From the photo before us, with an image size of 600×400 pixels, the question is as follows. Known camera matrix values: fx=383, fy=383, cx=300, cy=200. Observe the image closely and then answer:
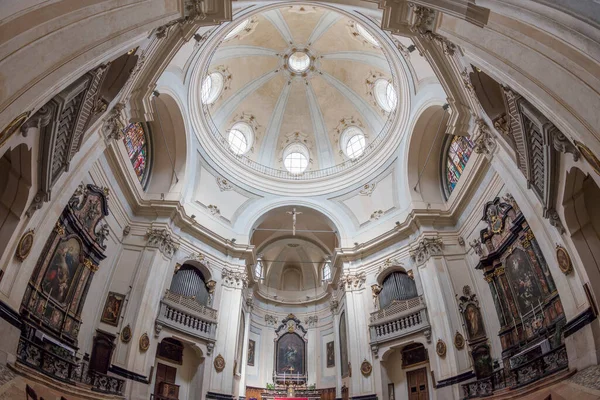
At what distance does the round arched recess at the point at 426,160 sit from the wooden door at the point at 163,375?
13365 mm

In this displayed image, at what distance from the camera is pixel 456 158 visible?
1759 cm

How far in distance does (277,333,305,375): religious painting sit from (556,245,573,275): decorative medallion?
17.0 meters

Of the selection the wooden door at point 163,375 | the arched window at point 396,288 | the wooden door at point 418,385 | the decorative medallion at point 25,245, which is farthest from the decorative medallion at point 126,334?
the wooden door at point 418,385

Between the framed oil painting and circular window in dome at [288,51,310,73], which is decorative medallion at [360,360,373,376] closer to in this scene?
the framed oil painting

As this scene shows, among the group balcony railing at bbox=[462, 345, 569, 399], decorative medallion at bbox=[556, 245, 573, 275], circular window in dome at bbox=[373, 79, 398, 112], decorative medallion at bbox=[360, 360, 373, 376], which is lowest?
balcony railing at bbox=[462, 345, 569, 399]

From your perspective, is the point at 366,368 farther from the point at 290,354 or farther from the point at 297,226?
the point at 297,226

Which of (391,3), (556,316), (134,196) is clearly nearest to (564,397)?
(556,316)

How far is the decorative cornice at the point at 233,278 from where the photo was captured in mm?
19094

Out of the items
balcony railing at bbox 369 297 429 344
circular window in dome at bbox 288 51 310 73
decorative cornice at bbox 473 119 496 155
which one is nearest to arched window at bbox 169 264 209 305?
balcony railing at bbox 369 297 429 344

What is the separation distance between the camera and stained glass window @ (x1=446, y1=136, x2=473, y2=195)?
16.4 metres

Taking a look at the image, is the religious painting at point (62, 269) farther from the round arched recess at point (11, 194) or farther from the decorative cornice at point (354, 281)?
the decorative cornice at point (354, 281)

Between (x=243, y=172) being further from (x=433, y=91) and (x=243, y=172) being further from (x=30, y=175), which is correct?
(x=30, y=175)

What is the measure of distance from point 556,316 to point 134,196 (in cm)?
1567

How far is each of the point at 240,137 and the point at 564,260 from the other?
62.8 feet
